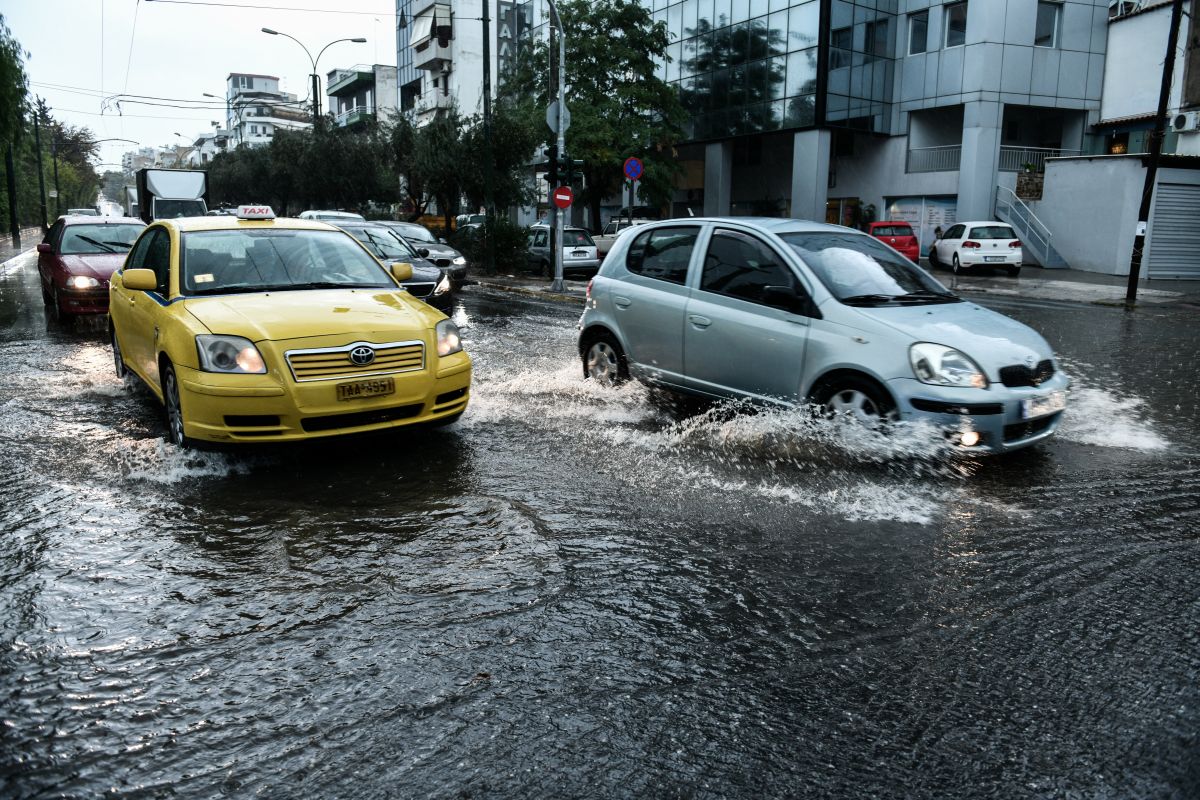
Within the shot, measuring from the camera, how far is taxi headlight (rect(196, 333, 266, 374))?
5824mm

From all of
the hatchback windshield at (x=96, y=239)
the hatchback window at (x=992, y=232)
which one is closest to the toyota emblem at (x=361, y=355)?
the hatchback windshield at (x=96, y=239)

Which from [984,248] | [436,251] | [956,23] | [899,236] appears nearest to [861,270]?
[436,251]

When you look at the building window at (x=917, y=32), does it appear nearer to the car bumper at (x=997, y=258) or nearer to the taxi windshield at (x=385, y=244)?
the car bumper at (x=997, y=258)

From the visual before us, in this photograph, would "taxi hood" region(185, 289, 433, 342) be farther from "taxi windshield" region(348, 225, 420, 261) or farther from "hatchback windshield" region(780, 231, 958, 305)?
"taxi windshield" region(348, 225, 420, 261)

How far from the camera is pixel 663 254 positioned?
7.81m

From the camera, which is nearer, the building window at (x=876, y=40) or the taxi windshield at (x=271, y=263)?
the taxi windshield at (x=271, y=263)

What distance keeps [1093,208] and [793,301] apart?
26.7 metres

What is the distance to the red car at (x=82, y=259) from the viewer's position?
13.3m

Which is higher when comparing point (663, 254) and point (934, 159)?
point (934, 159)

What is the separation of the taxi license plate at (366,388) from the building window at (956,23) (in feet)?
108

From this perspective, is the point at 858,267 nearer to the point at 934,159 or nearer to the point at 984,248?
the point at 984,248

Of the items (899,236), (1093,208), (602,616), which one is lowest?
(602,616)

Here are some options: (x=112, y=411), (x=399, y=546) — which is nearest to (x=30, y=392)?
(x=112, y=411)

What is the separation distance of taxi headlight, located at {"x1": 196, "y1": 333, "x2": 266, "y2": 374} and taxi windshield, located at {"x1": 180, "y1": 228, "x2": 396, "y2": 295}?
96 cm
